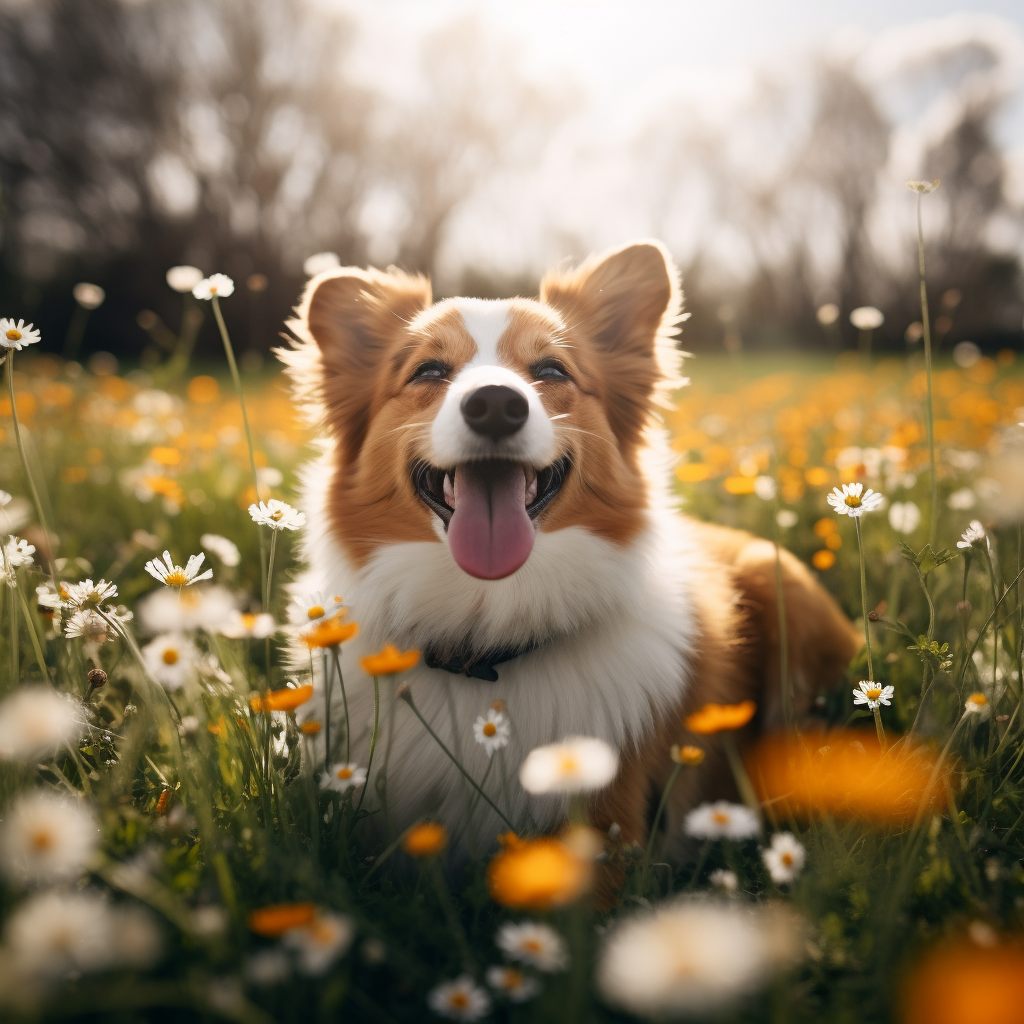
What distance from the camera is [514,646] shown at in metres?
2.54

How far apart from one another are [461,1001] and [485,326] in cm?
220

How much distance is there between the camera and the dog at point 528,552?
2393 mm

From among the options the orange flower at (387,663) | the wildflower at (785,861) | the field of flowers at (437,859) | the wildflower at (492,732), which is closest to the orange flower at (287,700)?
the field of flowers at (437,859)

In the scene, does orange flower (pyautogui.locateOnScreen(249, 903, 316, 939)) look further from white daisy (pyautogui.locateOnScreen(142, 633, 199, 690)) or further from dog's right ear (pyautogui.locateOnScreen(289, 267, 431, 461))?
dog's right ear (pyautogui.locateOnScreen(289, 267, 431, 461))

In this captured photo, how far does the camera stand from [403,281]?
3299mm

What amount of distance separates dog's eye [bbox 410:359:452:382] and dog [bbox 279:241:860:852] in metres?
0.01

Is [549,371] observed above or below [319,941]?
above

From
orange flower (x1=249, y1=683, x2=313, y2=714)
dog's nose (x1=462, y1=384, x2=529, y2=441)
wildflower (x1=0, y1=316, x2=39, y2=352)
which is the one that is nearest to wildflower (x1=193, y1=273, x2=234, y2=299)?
wildflower (x1=0, y1=316, x2=39, y2=352)

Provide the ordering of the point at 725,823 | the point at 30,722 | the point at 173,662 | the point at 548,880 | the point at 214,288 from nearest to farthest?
the point at 548,880 < the point at 30,722 < the point at 725,823 < the point at 173,662 < the point at 214,288

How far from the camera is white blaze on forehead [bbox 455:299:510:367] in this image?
280 centimetres

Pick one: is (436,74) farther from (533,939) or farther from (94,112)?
(533,939)

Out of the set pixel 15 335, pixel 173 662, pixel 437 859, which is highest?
pixel 15 335

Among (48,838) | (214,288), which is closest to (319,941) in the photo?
(48,838)

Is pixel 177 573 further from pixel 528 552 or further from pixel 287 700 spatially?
pixel 528 552
